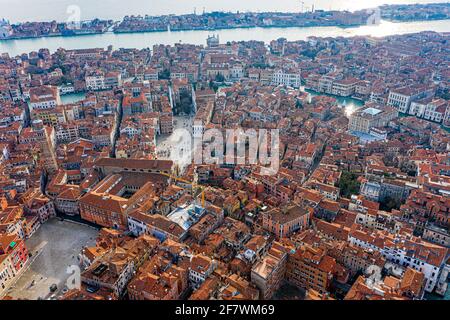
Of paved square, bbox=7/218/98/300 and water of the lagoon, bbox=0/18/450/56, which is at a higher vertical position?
water of the lagoon, bbox=0/18/450/56

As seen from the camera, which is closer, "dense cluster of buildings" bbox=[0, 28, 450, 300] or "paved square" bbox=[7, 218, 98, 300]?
"dense cluster of buildings" bbox=[0, 28, 450, 300]

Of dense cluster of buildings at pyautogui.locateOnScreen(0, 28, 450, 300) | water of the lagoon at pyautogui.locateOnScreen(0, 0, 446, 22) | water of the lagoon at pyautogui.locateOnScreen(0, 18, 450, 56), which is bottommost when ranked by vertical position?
dense cluster of buildings at pyautogui.locateOnScreen(0, 28, 450, 300)

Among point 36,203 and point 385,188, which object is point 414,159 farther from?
point 36,203

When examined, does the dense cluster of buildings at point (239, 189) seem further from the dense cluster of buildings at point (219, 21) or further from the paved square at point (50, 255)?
the dense cluster of buildings at point (219, 21)

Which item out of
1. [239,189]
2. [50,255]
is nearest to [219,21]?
[239,189]

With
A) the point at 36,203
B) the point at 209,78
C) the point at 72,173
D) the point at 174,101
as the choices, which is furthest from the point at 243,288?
the point at 209,78

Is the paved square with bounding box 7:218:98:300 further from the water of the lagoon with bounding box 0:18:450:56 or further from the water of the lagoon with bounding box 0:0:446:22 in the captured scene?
the water of the lagoon with bounding box 0:0:446:22

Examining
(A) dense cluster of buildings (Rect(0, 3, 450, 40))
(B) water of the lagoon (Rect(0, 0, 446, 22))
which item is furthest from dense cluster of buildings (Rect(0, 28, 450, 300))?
(B) water of the lagoon (Rect(0, 0, 446, 22))
